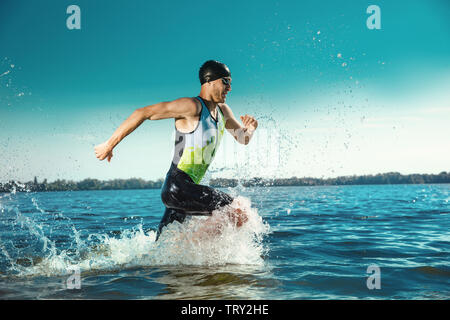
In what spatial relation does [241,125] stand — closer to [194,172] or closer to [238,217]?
[194,172]

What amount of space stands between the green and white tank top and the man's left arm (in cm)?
41

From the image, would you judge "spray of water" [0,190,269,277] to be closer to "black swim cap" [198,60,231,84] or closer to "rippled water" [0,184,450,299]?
"rippled water" [0,184,450,299]

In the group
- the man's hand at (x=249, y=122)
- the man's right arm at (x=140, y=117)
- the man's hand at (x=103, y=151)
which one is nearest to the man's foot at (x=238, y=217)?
the man's hand at (x=249, y=122)

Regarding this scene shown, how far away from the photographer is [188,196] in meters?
4.73

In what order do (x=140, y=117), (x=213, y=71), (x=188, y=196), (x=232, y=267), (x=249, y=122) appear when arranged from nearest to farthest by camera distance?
(x=140, y=117)
(x=188, y=196)
(x=213, y=71)
(x=232, y=267)
(x=249, y=122)

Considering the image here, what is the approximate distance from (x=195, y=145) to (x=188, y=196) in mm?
A: 713

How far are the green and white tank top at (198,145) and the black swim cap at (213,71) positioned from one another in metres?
0.36

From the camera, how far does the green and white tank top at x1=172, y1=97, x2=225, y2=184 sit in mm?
4789

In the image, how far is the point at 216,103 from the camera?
5145mm

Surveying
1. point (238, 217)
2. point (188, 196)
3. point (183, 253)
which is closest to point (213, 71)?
point (188, 196)

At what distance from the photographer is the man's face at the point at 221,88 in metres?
4.94
